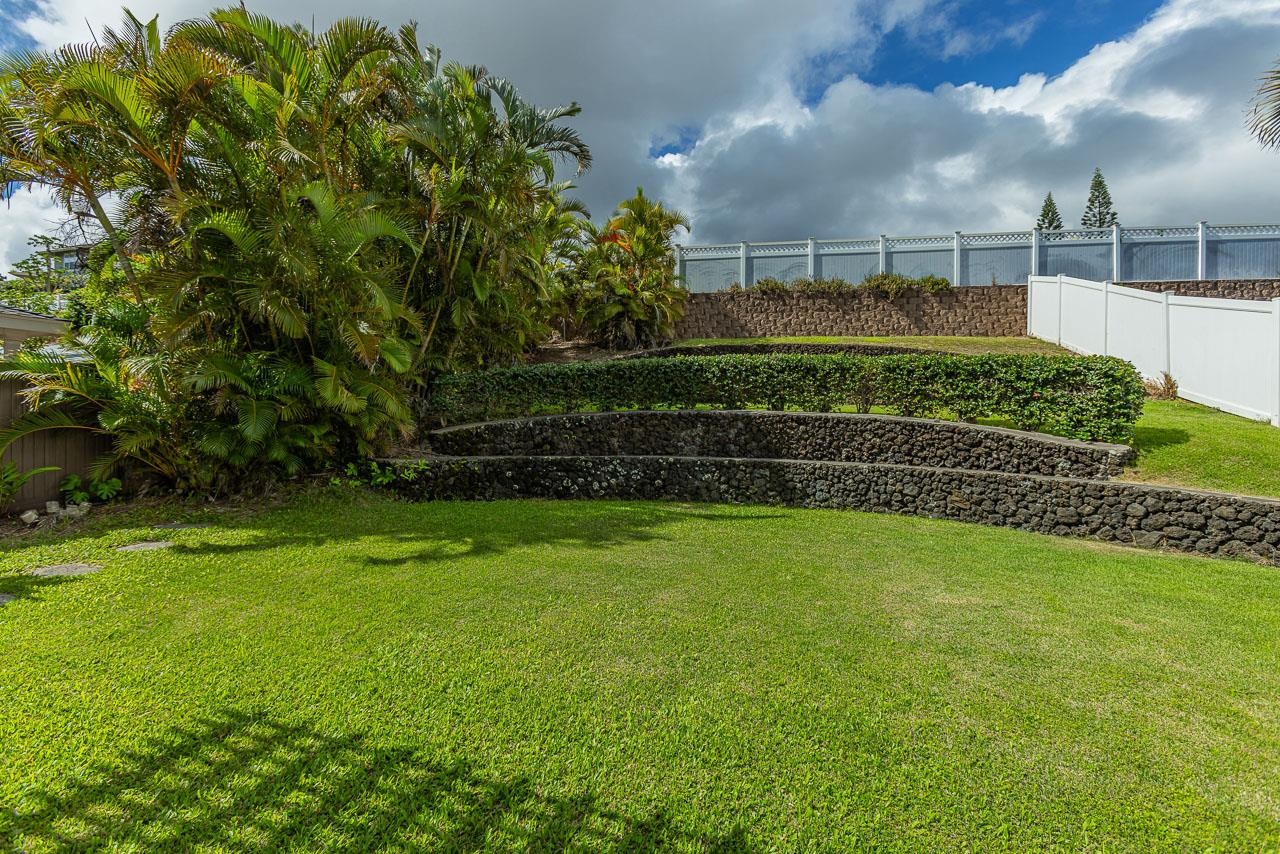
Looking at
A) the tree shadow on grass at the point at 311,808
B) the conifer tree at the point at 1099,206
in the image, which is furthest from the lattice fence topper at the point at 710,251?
the conifer tree at the point at 1099,206

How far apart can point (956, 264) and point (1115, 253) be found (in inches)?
161

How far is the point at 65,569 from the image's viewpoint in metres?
4.46

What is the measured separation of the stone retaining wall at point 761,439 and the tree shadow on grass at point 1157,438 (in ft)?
2.56

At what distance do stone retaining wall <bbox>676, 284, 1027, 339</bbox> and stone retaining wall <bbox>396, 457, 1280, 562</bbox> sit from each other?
11.3 meters

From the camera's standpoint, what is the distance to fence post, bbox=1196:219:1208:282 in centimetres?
1573

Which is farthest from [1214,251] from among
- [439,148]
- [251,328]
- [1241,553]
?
[251,328]

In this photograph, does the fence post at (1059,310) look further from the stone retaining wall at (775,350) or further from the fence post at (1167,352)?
the fence post at (1167,352)

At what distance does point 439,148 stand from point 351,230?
2553 mm

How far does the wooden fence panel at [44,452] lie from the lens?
5875 mm

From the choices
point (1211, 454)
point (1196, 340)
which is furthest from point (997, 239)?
point (1211, 454)

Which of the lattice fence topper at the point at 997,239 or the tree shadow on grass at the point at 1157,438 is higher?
the lattice fence topper at the point at 997,239

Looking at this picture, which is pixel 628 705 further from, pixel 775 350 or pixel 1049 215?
pixel 1049 215

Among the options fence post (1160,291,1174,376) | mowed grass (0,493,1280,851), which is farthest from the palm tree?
mowed grass (0,493,1280,851)

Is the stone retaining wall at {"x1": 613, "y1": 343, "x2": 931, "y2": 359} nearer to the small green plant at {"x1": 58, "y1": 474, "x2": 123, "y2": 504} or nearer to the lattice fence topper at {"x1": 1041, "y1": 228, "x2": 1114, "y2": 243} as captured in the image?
the lattice fence topper at {"x1": 1041, "y1": 228, "x2": 1114, "y2": 243}
